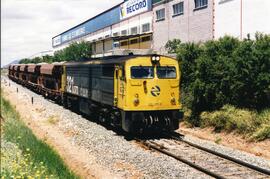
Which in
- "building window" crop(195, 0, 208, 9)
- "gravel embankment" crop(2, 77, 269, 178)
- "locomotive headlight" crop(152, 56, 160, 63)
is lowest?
"gravel embankment" crop(2, 77, 269, 178)

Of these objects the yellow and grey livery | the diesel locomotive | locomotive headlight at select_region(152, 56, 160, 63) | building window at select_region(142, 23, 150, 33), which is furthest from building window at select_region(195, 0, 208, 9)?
locomotive headlight at select_region(152, 56, 160, 63)

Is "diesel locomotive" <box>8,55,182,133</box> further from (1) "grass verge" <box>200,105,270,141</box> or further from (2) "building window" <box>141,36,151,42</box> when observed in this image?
(2) "building window" <box>141,36,151,42</box>

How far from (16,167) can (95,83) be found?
11.4 meters

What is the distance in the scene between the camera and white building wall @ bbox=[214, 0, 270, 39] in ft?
80.7

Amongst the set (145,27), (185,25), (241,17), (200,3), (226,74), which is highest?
(200,3)

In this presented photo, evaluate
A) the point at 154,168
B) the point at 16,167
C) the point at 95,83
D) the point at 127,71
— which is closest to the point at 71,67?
the point at 95,83

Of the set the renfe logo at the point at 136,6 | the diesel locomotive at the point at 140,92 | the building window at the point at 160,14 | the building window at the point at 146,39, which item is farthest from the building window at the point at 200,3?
the diesel locomotive at the point at 140,92

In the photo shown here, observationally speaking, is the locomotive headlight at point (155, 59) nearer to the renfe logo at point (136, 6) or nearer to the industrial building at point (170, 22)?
the industrial building at point (170, 22)

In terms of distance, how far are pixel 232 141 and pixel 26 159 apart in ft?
28.3

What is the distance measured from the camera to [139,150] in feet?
48.3

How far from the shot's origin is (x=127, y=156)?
1395 cm

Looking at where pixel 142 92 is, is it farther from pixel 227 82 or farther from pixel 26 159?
pixel 26 159

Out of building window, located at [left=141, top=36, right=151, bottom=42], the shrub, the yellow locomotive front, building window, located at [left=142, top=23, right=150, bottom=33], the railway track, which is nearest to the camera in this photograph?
the railway track

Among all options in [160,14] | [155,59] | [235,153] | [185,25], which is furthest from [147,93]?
[160,14]
